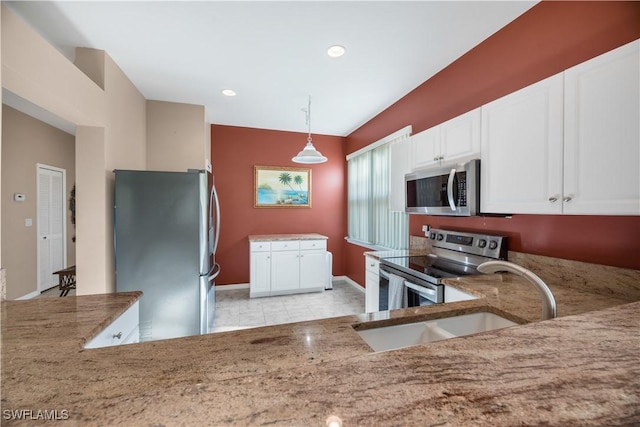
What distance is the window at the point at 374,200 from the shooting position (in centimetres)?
325

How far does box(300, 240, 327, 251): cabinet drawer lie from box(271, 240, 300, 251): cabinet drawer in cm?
8

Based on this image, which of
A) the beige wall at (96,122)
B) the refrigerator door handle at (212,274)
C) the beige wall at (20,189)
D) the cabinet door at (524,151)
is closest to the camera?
the cabinet door at (524,151)

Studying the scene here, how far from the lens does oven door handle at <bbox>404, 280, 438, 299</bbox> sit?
173 centimetres

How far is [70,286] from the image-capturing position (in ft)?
11.3

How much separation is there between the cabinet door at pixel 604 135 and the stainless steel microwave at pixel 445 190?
499mm

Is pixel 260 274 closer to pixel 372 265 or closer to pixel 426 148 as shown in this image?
pixel 372 265

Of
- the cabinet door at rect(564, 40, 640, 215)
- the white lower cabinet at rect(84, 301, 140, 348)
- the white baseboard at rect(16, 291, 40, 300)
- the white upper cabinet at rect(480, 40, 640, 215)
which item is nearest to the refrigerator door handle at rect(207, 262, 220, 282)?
the white lower cabinet at rect(84, 301, 140, 348)

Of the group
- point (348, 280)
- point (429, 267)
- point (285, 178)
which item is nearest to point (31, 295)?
point (285, 178)

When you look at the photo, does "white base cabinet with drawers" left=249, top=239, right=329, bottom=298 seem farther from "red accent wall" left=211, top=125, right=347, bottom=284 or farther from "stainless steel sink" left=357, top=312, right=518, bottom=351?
"stainless steel sink" left=357, top=312, right=518, bottom=351

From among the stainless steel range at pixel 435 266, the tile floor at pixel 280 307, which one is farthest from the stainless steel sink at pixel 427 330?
the tile floor at pixel 280 307

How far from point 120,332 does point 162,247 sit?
1.36 meters

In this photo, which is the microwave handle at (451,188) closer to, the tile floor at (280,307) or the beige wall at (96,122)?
the tile floor at (280,307)

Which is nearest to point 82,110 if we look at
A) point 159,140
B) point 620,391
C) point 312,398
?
point 159,140

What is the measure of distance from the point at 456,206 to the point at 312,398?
1748 mm
